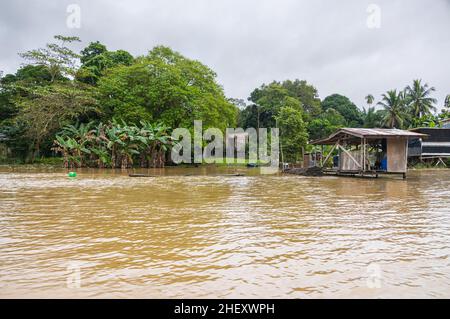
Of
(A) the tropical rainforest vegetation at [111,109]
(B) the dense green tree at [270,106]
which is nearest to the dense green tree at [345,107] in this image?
(B) the dense green tree at [270,106]

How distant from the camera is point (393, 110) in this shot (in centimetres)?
4122

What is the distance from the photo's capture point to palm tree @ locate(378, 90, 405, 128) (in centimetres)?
4128

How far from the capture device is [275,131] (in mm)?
29188

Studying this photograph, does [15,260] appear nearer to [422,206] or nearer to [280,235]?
[280,235]

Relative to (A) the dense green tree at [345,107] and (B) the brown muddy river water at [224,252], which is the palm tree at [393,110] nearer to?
(A) the dense green tree at [345,107]

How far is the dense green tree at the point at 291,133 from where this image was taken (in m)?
28.3

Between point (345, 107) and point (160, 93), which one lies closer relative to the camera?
point (160, 93)

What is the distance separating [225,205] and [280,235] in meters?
2.88

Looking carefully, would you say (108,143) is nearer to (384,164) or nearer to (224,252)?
(384,164)

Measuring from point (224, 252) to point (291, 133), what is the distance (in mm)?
25705

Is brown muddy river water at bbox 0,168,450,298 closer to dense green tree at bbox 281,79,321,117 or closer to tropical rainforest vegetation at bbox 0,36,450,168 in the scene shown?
tropical rainforest vegetation at bbox 0,36,450,168

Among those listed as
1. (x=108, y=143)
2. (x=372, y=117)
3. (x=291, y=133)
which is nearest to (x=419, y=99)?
(x=372, y=117)

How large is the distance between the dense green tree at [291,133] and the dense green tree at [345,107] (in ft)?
74.1
